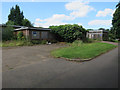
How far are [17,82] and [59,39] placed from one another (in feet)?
61.7

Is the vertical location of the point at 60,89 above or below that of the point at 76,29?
below

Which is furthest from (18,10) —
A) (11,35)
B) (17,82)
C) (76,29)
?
(17,82)

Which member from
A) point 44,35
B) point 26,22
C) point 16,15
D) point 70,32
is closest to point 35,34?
A: point 44,35

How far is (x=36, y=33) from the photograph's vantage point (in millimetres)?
19094

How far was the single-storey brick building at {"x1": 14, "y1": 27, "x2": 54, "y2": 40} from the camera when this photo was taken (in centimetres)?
1812

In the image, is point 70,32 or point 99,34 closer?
point 70,32

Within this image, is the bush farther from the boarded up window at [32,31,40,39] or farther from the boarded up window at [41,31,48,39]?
the boarded up window at [32,31,40,39]

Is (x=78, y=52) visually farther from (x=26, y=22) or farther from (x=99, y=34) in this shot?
(x=26, y=22)

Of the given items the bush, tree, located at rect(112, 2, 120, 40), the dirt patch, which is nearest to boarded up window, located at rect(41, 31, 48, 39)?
the bush

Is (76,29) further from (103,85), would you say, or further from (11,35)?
(103,85)

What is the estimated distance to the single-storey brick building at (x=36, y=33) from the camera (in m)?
18.1

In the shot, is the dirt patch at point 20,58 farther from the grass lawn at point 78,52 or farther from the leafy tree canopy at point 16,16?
the leafy tree canopy at point 16,16

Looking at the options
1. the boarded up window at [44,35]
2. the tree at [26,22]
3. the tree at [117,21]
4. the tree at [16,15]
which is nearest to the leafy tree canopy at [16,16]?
the tree at [16,15]

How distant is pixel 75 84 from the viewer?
3.37m
